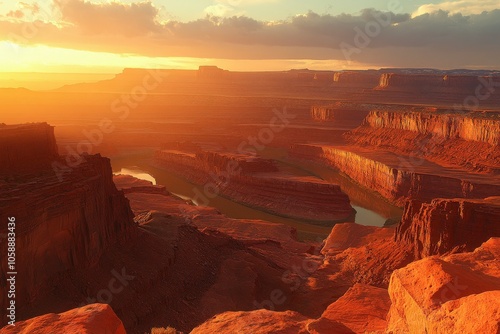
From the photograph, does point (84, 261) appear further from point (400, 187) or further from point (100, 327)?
point (400, 187)

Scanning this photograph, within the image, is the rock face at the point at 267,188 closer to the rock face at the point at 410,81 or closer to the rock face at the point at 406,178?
the rock face at the point at 406,178

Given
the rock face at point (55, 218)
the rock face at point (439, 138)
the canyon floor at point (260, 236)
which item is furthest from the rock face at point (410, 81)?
the rock face at point (55, 218)

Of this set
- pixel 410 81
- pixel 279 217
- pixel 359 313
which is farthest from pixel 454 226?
pixel 410 81

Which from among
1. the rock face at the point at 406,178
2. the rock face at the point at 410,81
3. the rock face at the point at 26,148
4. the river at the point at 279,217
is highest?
the rock face at the point at 410,81

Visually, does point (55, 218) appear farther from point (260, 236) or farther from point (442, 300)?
point (260, 236)

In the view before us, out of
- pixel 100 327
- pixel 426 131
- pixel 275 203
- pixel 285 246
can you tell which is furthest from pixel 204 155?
pixel 100 327

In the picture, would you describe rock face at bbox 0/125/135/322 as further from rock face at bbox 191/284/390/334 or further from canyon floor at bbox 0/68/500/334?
rock face at bbox 191/284/390/334

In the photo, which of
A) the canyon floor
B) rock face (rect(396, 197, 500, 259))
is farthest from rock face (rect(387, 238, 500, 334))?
rock face (rect(396, 197, 500, 259))
